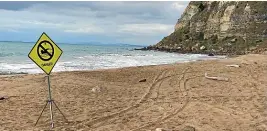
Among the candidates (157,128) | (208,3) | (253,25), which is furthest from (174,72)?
(208,3)

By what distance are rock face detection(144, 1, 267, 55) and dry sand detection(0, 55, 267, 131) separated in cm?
5209

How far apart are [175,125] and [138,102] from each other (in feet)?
10.8

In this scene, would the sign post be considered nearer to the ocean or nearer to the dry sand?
the dry sand

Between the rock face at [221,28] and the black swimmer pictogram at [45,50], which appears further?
the rock face at [221,28]

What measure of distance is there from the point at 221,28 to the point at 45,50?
80.9 metres

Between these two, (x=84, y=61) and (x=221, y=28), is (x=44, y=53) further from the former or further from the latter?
(x=221, y=28)

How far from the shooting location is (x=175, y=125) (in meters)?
9.70

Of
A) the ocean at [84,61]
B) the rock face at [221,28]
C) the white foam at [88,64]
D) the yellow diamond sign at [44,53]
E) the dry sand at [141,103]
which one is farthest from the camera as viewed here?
the rock face at [221,28]

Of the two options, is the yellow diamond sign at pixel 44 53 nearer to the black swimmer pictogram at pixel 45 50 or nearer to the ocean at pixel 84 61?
Result: the black swimmer pictogram at pixel 45 50

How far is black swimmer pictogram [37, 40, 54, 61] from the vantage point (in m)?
9.05

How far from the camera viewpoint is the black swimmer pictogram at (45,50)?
9047 millimetres

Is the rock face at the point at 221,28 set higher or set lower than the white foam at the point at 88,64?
higher

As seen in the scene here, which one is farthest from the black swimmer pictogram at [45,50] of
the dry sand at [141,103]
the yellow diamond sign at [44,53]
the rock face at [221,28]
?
the rock face at [221,28]

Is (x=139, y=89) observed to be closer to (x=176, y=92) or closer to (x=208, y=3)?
(x=176, y=92)
